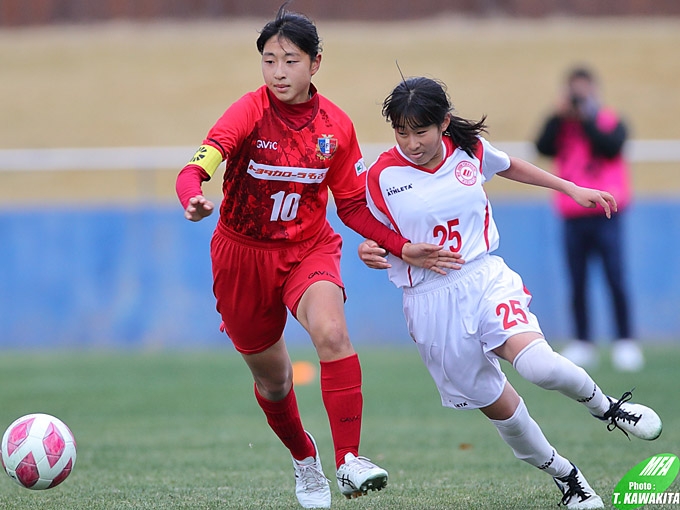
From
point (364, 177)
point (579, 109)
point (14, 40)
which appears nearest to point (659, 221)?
point (579, 109)

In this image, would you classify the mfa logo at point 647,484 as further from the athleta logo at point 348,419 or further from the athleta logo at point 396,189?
the athleta logo at point 396,189

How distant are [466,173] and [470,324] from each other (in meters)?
0.71

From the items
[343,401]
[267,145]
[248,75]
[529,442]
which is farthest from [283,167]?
[248,75]

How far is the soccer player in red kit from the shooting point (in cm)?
455

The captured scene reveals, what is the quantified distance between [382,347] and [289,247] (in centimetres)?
773

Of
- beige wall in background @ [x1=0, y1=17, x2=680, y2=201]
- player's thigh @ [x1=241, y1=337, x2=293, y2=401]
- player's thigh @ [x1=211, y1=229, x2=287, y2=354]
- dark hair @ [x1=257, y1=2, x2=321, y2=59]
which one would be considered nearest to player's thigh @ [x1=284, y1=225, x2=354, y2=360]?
player's thigh @ [x1=211, y1=229, x2=287, y2=354]

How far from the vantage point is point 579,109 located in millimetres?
10094

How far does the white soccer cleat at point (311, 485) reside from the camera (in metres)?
4.89

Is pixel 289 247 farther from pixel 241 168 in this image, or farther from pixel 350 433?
pixel 350 433

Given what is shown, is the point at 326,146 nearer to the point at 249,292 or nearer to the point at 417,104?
the point at 417,104

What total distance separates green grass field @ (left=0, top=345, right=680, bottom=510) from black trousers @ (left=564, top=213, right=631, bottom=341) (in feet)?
1.69

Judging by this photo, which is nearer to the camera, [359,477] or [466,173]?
[359,477]

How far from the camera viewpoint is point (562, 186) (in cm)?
477

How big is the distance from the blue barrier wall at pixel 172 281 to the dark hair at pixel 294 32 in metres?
7.73
